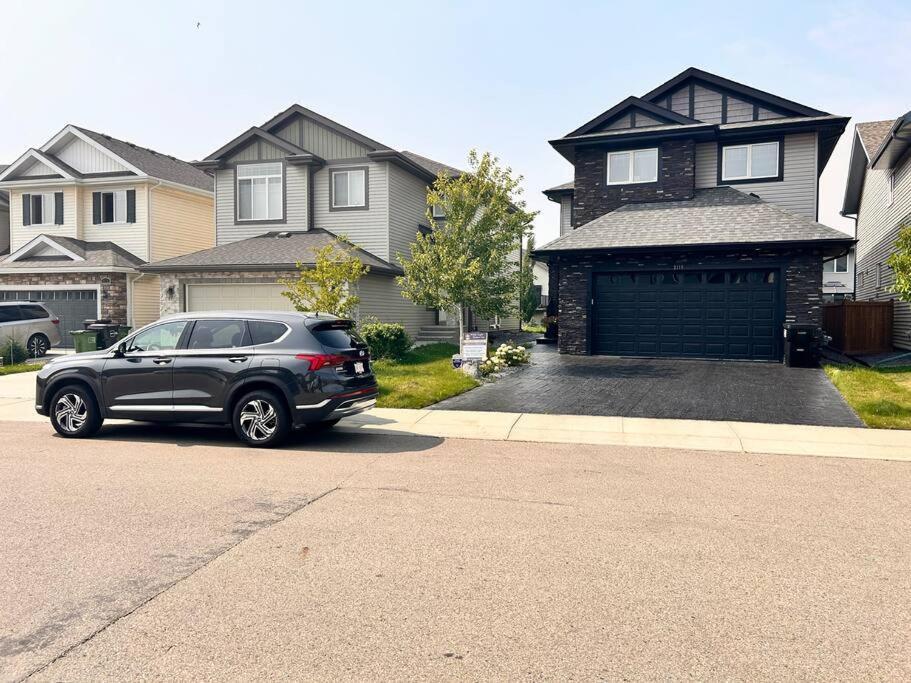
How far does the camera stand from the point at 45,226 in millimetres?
28672

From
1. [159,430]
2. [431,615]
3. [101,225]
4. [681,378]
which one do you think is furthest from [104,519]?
[101,225]

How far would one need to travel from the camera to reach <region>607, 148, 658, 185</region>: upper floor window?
23.3 meters

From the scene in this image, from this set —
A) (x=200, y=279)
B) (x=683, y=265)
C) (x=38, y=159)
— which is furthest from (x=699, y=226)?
(x=38, y=159)

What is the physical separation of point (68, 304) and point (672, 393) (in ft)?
75.7

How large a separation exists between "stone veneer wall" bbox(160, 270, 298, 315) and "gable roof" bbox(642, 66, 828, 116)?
1419 cm

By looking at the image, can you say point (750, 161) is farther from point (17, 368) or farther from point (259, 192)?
point (17, 368)

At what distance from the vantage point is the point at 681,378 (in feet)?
53.6

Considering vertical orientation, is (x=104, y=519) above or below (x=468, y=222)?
below

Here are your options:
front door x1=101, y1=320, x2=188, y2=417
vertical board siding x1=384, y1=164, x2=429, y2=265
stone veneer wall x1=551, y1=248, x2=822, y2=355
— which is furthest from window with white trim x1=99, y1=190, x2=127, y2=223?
front door x1=101, y1=320, x2=188, y2=417

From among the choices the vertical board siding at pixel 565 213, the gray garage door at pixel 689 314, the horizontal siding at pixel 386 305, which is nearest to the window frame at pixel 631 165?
the gray garage door at pixel 689 314

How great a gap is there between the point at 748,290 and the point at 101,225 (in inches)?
952

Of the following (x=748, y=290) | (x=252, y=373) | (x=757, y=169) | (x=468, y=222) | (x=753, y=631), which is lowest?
(x=753, y=631)

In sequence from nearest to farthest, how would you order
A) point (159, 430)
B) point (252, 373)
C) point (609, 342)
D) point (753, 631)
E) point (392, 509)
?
1. point (753, 631)
2. point (392, 509)
3. point (252, 373)
4. point (159, 430)
5. point (609, 342)

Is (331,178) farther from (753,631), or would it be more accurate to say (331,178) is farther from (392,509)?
(753,631)
